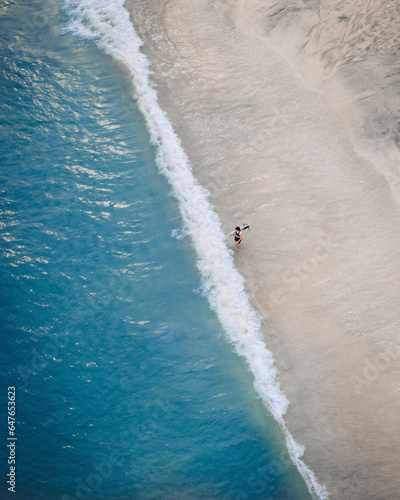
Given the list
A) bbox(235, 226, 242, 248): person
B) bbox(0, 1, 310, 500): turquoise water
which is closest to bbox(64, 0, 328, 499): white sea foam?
bbox(0, 1, 310, 500): turquoise water

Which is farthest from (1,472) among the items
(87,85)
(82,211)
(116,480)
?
(87,85)

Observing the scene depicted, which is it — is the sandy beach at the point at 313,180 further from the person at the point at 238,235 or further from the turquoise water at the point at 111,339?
the turquoise water at the point at 111,339

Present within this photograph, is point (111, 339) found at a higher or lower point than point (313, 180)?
lower

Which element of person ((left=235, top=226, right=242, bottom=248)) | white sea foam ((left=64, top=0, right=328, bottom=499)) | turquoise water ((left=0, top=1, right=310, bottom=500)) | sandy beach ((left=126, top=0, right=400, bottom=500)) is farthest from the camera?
person ((left=235, top=226, right=242, bottom=248))

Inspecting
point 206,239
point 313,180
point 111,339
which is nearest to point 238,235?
point 206,239

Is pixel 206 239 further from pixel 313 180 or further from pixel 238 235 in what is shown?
pixel 313 180

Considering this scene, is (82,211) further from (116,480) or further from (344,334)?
(344,334)

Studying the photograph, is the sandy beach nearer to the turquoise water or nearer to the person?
the person
